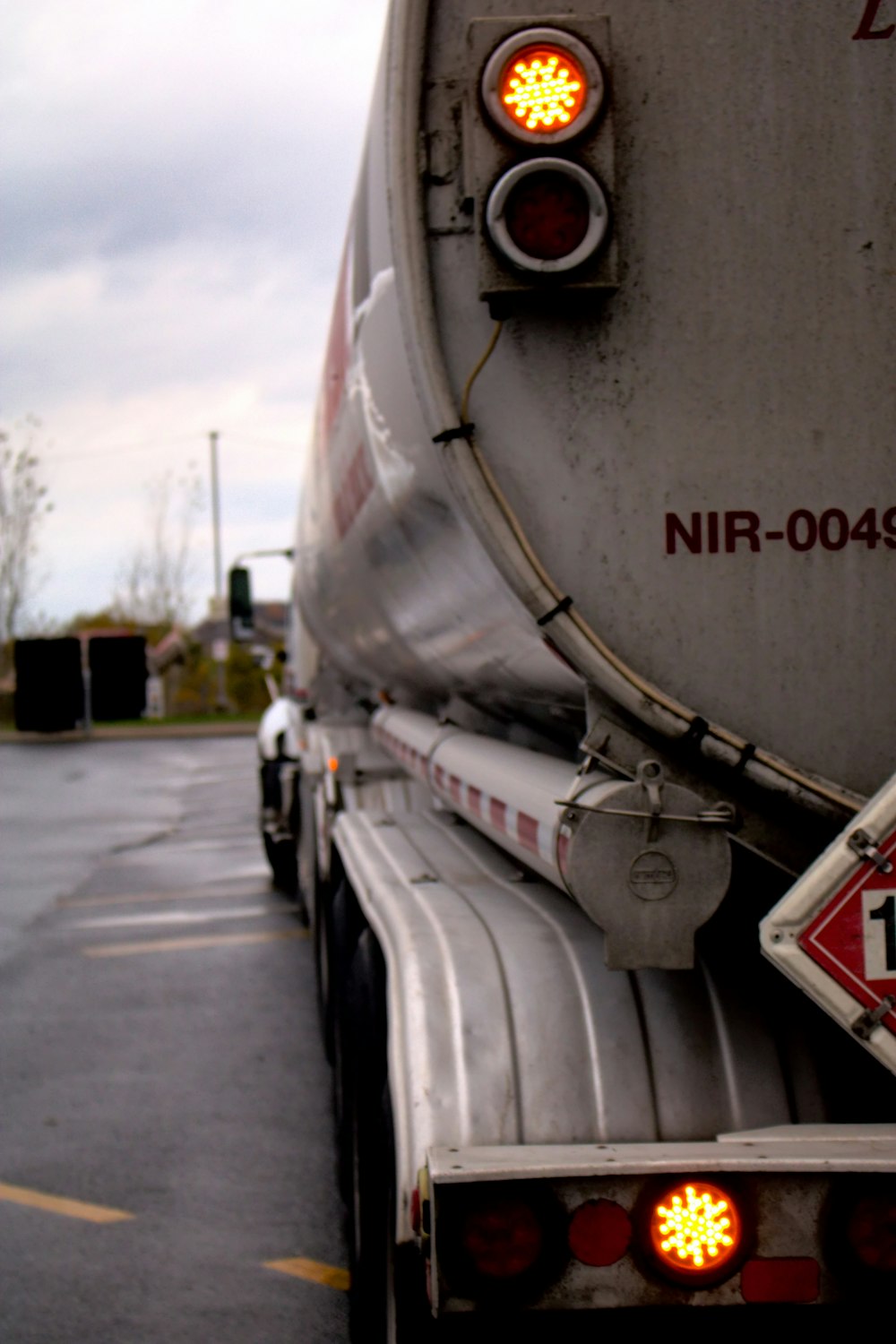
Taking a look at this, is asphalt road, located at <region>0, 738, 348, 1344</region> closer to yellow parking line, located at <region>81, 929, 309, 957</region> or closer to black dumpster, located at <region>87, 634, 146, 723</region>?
yellow parking line, located at <region>81, 929, 309, 957</region>

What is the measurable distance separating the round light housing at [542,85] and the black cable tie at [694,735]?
102 centimetres

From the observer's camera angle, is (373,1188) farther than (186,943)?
No

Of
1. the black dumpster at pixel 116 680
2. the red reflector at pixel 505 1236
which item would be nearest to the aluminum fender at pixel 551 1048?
the red reflector at pixel 505 1236

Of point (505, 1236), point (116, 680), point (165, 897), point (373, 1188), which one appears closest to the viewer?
point (505, 1236)

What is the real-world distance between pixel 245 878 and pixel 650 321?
1013 cm

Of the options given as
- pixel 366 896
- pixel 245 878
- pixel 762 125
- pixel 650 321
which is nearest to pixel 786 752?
pixel 650 321

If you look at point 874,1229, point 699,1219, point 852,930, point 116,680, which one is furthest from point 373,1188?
point 116,680

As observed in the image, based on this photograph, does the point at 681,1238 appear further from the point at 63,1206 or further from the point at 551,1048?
the point at 63,1206

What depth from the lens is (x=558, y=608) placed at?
100 inches

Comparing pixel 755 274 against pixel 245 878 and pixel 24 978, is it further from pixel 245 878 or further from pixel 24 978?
pixel 245 878

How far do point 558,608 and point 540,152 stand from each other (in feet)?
2.54

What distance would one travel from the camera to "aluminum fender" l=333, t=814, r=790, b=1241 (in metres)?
2.54

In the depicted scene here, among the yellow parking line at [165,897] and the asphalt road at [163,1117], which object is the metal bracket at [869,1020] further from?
the yellow parking line at [165,897]

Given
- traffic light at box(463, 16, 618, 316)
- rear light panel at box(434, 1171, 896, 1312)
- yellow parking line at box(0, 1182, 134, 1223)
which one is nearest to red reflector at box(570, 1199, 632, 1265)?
rear light panel at box(434, 1171, 896, 1312)
